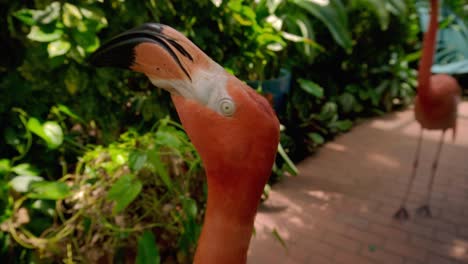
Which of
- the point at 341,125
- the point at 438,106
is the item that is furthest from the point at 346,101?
the point at 438,106

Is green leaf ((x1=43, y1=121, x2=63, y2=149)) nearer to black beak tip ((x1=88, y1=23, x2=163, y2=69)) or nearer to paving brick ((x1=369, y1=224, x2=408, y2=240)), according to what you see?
black beak tip ((x1=88, y1=23, x2=163, y2=69))

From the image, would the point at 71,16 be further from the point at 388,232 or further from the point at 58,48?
the point at 388,232

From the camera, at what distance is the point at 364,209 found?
9.87ft

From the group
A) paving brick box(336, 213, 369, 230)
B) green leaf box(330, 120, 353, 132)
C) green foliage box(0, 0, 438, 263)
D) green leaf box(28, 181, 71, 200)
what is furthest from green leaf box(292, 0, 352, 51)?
green leaf box(28, 181, 71, 200)

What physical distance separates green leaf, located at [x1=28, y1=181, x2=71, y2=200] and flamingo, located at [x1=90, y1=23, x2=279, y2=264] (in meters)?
1.08

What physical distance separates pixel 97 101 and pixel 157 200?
775 millimetres

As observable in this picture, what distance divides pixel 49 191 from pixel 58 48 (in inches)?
26.8

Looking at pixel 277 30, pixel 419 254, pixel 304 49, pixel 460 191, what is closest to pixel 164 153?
pixel 277 30

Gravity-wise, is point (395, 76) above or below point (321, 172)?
above

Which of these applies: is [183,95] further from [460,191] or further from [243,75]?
[460,191]

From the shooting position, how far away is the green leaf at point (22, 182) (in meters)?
1.81

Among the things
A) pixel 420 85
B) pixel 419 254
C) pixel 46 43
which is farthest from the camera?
pixel 420 85

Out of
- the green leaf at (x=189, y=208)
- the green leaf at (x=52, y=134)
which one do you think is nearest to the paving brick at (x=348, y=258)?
the green leaf at (x=189, y=208)

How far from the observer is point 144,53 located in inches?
33.3
